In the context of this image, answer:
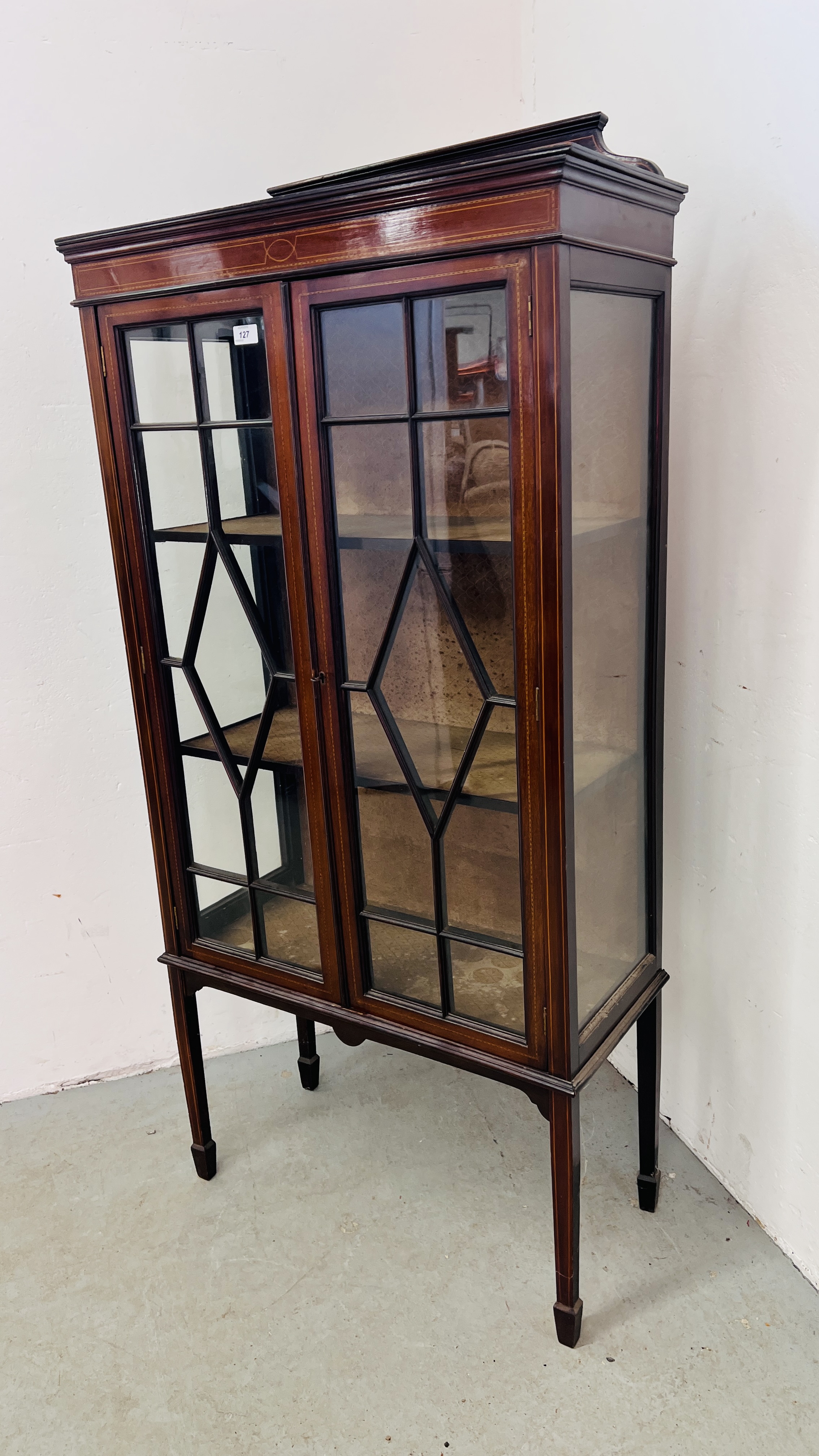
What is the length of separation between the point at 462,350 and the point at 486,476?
16 centimetres

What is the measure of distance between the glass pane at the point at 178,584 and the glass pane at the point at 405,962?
0.59 meters

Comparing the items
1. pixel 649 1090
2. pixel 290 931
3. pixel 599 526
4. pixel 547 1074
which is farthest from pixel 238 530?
pixel 649 1090

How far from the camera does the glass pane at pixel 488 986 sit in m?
1.57

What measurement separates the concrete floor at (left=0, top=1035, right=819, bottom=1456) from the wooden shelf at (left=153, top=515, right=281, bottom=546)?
1280 millimetres

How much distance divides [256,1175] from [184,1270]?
0.26 metres

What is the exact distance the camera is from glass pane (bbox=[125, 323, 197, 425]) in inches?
63.4

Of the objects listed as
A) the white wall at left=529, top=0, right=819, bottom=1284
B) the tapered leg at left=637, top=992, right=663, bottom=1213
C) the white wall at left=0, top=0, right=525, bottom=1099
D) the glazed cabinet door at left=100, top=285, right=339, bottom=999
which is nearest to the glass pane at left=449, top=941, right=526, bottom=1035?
the glazed cabinet door at left=100, top=285, right=339, bottom=999

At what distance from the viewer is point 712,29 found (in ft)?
5.13

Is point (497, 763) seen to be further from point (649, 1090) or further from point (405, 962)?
point (649, 1090)

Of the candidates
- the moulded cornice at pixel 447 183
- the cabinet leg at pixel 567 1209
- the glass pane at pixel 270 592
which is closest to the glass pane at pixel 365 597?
the glass pane at pixel 270 592

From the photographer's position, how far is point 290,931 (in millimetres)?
1847

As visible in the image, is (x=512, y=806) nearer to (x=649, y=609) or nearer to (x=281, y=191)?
(x=649, y=609)

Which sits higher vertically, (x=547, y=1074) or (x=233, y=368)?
(x=233, y=368)

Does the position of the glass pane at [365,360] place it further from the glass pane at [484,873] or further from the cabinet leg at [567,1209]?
the cabinet leg at [567,1209]
